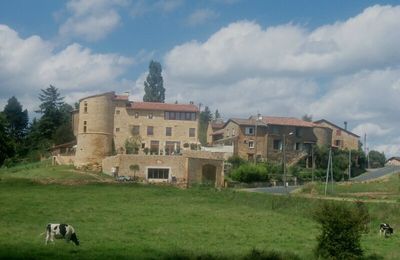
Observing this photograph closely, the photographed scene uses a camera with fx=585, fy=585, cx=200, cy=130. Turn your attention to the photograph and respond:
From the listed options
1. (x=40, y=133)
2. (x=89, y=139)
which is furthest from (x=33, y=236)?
(x=40, y=133)

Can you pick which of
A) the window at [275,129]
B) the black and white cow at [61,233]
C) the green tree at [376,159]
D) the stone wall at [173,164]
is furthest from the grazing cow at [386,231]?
the green tree at [376,159]

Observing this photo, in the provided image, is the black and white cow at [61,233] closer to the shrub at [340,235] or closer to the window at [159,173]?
the shrub at [340,235]

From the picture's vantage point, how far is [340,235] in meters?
26.1

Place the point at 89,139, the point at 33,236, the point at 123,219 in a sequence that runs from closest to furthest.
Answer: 1. the point at 33,236
2. the point at 123,219
3. the point at 89,139

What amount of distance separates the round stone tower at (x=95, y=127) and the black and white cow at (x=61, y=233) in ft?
186

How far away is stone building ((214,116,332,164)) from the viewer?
94625mm

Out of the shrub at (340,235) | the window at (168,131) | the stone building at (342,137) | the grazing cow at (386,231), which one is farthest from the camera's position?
the stone building at (342,137)

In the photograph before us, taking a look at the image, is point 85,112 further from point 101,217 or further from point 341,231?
point 341,231

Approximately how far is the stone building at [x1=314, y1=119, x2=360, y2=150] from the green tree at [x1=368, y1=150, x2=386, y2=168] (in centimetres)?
1131

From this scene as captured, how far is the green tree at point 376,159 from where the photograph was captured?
121 m

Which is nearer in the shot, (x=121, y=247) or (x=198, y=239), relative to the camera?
(x=121, y=247)

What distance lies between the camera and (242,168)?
7631 centimetres

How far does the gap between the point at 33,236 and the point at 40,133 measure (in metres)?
84.3

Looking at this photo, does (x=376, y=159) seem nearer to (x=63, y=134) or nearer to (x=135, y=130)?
(x=135, y=130)
